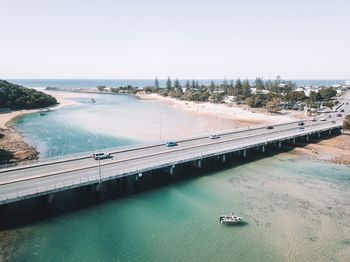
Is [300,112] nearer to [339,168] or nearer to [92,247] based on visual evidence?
[339,168]

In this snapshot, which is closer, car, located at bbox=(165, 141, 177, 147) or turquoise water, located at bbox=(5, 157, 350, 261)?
turquoise water, located at bbox=(5, 157, 350, 261)

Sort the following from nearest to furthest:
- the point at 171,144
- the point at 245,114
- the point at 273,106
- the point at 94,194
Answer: the point at 94,194, the point at 171,144, the point at 245,114, the point at 273,106

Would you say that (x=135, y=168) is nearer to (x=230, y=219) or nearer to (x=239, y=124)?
(x=230, y=219)

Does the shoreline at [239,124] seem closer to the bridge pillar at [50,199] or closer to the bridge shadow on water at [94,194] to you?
the bridge shadow on water at [94,194]

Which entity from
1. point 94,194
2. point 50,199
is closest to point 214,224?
point 94,194

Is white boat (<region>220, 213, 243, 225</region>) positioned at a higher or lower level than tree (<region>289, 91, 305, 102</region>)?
lower

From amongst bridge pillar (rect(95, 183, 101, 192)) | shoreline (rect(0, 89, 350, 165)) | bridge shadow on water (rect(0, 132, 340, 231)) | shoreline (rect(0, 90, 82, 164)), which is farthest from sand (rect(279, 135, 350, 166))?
shoreline (rect(0, 90, 82, 164))

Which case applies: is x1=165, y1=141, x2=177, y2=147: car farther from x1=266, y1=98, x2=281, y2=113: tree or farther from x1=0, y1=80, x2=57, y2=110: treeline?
x1=0, y1=80, x2=57, y2=110: treeline
